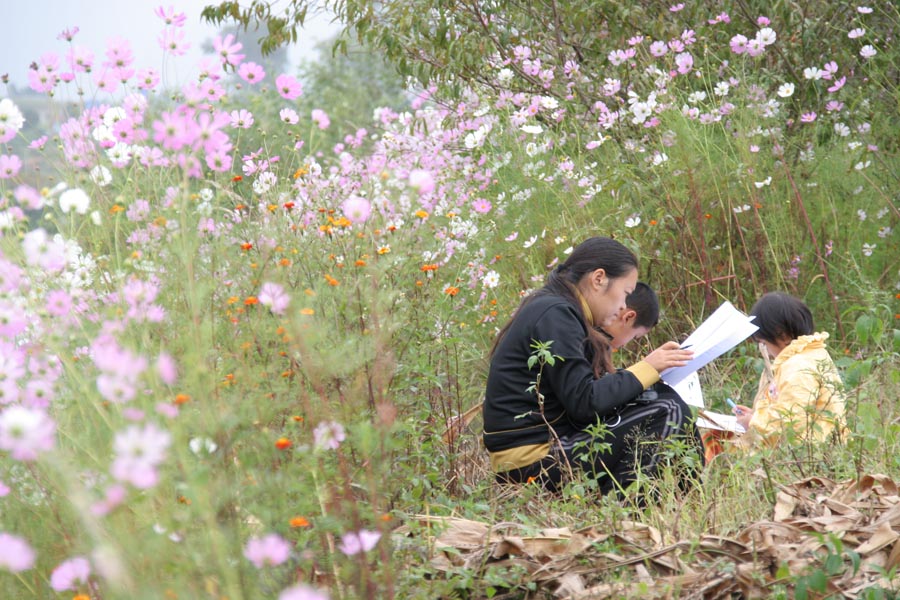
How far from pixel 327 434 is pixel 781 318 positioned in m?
2.33

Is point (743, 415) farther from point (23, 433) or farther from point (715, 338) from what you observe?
point (23, 433)

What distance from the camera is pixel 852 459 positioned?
274 cm

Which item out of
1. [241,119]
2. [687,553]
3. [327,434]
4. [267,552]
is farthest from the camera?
[241,119]

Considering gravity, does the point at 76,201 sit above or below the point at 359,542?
above

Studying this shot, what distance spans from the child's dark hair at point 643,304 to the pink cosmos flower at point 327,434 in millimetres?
2022

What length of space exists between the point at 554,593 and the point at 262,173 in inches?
65.7

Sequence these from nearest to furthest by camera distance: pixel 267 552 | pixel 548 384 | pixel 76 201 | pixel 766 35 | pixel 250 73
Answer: pixel 267 552 < pixel 76 201 < pixel 250 73 < pixel 548 384 < pixel 766 35

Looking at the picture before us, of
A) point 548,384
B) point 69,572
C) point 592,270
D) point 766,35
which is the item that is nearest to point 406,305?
point 548,384

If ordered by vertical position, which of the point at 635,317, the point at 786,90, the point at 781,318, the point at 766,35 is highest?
the point at 766,35

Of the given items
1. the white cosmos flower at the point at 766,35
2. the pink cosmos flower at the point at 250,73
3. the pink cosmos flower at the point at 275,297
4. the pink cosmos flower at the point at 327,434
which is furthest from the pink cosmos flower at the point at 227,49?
the white cosmos flower at the point at 766,35

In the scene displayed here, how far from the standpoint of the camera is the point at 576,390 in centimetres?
304

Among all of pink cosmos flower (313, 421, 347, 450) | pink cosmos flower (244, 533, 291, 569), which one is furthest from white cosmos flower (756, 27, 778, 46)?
pink cosmos flower (244, 533, 291, 569)

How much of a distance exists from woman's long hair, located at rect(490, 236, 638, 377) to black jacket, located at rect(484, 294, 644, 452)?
48mm

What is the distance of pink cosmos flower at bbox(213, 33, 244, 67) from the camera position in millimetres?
2238
